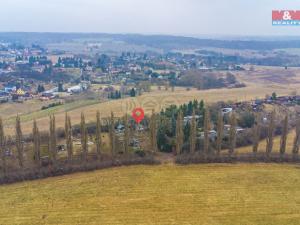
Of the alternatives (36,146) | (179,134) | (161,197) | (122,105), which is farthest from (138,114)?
(161,197)

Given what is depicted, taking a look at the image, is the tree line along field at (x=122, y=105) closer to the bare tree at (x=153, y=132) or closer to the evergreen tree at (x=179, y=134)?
the bare tree at (x=153, y=132)

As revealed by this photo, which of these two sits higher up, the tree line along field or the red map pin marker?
the red map pin marker

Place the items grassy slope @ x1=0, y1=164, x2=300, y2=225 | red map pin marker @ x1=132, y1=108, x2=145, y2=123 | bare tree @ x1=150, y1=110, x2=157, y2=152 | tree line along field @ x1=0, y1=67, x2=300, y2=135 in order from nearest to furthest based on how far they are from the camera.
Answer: grassy slope @ x1=0, y1=164, x2=300, y2=225
bare tree @ x1=150, y1=110, x2=157, y2=152
red map pin marker @ x1=132, y1=108, x2=145, y2=123
tree line along field @ x1=0, y1=67, x2=300, y2=135

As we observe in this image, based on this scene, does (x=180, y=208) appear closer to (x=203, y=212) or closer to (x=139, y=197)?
(x=203, y=212)

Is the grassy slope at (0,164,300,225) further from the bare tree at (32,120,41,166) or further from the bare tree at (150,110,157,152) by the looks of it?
the bare tree at (150,110,157,152)

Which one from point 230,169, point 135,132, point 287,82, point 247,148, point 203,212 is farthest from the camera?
point 287,82

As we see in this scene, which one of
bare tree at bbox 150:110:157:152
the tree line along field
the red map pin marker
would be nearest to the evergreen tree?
bare tree at bbox 150:110:157:152

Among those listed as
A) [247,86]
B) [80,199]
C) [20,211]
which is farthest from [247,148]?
[247,86]
